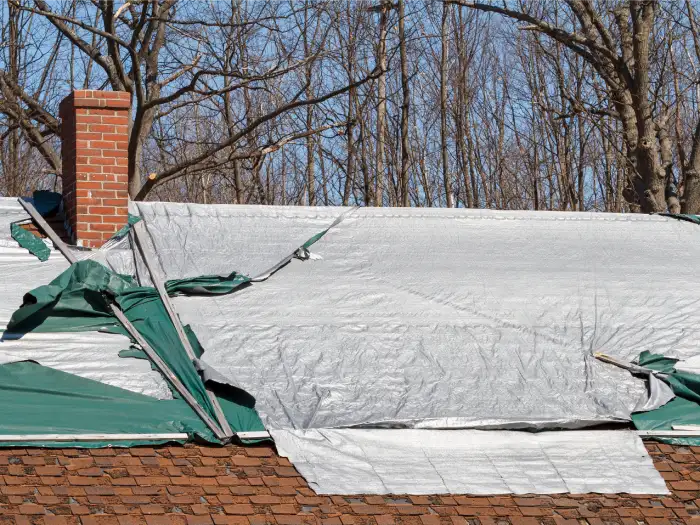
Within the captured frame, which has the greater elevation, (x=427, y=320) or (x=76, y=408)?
(x=427, y=320)

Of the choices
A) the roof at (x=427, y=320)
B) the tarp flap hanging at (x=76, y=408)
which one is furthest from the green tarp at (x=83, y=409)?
the roof at (x=427, y=320)

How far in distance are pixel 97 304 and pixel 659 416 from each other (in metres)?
4.35

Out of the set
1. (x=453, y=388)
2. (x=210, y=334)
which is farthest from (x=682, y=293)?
(x=210, y=334)

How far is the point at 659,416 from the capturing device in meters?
6.72

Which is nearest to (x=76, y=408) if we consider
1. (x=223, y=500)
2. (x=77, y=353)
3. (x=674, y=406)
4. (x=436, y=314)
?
(x=77, y=353)

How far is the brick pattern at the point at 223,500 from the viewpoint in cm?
544

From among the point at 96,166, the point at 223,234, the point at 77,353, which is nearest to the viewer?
the point at 77,353

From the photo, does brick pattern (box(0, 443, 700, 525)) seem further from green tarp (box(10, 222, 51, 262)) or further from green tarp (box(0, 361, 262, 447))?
green tarp (box(10, 222, 51, 262))

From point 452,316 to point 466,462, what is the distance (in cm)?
191

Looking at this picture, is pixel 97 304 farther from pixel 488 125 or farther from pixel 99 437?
pixel 488 125

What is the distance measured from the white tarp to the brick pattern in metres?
0.18

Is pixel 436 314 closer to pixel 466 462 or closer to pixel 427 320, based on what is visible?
pixel 427 320

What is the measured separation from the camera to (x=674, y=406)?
6871 mm

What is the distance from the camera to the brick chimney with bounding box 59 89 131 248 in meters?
8.73
